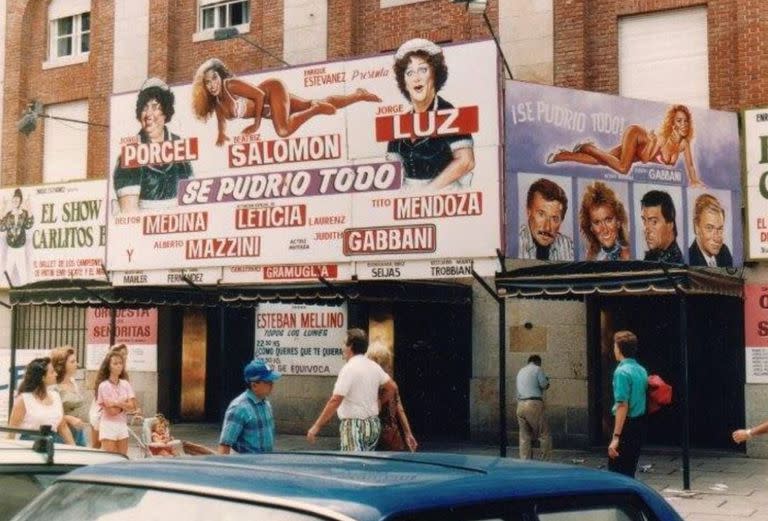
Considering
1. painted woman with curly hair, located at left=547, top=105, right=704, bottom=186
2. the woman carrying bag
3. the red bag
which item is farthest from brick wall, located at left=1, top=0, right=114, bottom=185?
the red bag

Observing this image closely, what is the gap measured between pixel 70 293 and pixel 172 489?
16.0 meters

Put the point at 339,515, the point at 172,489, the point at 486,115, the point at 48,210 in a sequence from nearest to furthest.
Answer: the point at 339,515, the point at 172,489, the point at 486,115, the point at 48,210

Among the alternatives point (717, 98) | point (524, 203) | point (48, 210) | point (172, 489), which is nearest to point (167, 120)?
point (48, 210)

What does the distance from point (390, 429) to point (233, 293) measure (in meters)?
6.88

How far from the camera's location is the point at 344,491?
2922 millimetres

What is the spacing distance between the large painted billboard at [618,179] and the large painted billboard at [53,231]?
9413mm

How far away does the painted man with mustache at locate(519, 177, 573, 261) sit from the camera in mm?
15602

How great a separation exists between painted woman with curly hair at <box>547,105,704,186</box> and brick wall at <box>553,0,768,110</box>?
3.86ft

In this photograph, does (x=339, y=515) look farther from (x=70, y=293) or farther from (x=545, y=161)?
(x=70, y=293)

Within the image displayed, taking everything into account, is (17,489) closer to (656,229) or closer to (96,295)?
(656,229)

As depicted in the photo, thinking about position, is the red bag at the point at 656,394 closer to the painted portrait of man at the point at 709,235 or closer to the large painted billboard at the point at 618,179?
the large painted billboard at the point at 618,179

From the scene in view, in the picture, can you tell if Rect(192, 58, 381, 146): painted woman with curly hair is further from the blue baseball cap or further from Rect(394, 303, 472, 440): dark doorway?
the blue baseball cap

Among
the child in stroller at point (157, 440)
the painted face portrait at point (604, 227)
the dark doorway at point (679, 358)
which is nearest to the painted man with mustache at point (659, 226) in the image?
the painted face portrait at point (604, 227)

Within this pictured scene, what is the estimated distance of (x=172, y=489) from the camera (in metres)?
3.17
